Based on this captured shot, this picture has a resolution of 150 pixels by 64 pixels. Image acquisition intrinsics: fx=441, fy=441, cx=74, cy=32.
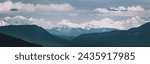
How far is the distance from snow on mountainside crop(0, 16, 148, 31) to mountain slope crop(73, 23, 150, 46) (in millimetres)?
43

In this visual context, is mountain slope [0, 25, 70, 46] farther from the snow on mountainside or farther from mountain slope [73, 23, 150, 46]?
mountain slope [73, 23, 150, 46]

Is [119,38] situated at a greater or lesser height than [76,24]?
lesser

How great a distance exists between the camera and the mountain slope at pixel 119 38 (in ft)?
10.5

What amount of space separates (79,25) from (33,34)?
1.15 feet

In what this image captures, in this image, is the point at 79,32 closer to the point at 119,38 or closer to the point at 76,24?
the point at 76,24

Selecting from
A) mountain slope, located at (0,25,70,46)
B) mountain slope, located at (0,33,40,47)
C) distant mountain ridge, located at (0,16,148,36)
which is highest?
distant mountain ridge, located at (0,16,148,36)

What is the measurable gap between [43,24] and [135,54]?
69cm

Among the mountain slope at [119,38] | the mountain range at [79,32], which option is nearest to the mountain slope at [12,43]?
the mountain range at [79,32]

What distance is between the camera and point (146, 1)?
3.14 m

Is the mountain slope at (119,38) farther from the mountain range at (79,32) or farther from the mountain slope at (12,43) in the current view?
the mountain slope at (12,43)

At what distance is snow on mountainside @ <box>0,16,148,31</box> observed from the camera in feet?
10.4

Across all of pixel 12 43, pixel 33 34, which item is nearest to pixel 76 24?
pixel 33 34

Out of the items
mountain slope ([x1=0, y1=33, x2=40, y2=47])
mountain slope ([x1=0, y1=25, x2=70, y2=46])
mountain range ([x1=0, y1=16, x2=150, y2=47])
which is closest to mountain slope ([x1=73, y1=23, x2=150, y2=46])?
mountain range ([x1=0, y1=16, x2=150, y2=47])

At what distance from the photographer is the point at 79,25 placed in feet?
10.5
